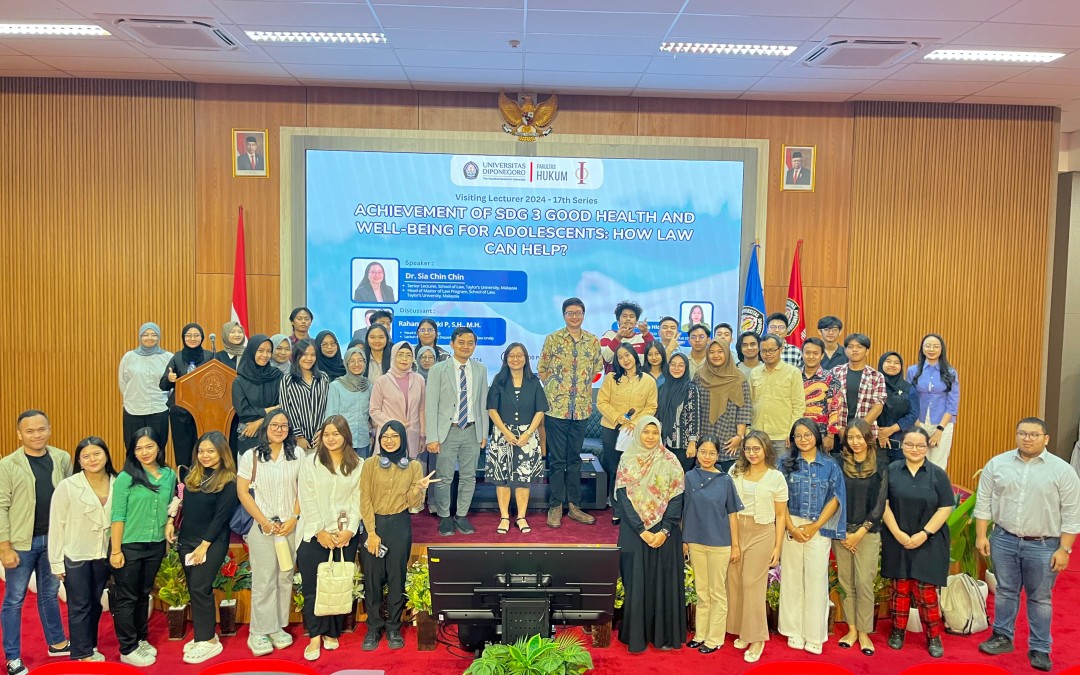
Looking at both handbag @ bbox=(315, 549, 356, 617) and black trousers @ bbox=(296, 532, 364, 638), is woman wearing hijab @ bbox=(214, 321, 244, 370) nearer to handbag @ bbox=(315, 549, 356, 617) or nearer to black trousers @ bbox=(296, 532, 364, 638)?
black trousers @ bbox=(296, 532, 364, 638)

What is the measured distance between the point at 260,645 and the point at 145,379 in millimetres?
2543

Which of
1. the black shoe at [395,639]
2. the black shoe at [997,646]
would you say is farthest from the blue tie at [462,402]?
the black shoe at [997,646]

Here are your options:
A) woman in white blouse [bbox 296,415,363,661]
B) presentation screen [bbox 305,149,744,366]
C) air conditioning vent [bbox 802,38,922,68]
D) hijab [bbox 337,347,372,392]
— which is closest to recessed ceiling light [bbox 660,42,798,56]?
air conditioning vent [bbox 802,38,922,68]

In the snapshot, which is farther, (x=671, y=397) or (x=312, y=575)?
(x=671, y=397)

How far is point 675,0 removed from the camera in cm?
495

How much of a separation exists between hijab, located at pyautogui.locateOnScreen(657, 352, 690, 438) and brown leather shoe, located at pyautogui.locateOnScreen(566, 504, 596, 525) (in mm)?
842

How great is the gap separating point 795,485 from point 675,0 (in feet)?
10.1

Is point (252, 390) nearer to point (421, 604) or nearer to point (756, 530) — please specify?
point (421, 604)

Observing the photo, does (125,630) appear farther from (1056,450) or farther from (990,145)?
(1056,450)

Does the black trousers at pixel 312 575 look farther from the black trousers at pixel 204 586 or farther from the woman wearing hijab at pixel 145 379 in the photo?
the woman wearing hijab at pixel 145 379

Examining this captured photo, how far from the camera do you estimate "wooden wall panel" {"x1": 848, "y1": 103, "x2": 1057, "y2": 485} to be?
303 inches

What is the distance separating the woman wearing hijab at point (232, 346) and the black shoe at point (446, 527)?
1.97 m

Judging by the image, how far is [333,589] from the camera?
14.7 feet

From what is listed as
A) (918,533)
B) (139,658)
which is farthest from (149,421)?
(918,533)
